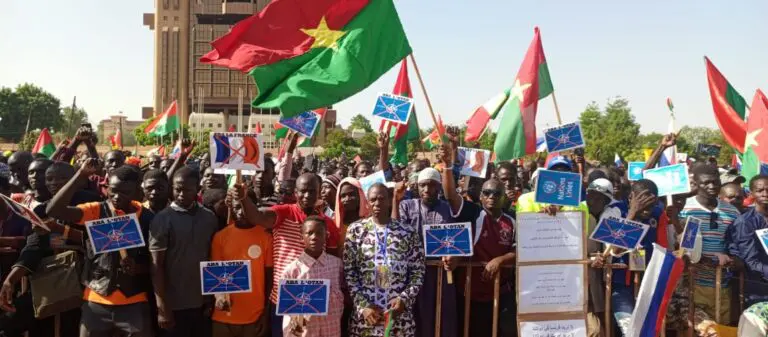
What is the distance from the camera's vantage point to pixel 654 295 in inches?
190

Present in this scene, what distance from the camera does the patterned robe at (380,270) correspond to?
4922mm

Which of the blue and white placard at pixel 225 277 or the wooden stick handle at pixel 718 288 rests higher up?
the blue and white placard at pixel 225 277

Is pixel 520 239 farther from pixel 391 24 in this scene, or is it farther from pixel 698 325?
pixel 391 24

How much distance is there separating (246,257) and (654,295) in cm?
307

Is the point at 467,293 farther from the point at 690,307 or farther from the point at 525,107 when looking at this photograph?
the point at 525,107

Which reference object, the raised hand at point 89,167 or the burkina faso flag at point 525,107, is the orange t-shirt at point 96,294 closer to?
the raised hand at point 89,167

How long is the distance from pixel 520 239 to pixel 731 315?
2311mm

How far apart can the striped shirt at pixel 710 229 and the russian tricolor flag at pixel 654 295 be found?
1326 mm

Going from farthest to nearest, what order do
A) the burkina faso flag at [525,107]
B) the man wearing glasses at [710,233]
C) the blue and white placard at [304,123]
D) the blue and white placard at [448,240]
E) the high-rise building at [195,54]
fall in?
the high-rise building at [195,54] < the blue and white placard at [304,123] < the burkina faso flag at [525,107] < the man wearing glasses at [710,233] < the blue and white placard at [448,240]

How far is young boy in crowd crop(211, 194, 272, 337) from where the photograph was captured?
502 centimetres

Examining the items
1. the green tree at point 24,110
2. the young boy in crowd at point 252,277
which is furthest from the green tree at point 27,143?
the green tree at point 24,110

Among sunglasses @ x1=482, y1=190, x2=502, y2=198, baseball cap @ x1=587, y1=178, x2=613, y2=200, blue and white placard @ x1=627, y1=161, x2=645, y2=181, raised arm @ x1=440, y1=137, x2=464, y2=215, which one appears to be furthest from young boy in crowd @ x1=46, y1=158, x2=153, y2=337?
blue and white placard @ x1=627, y1=161, x2=645, y2=181

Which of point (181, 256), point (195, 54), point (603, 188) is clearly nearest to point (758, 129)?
point (603, 188)

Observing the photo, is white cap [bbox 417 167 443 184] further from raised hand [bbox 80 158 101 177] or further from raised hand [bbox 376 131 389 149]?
raised hand [bbox 80 158 101 177]
